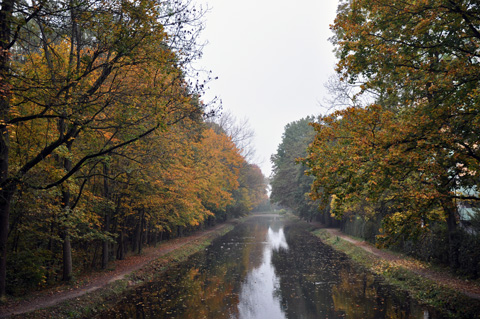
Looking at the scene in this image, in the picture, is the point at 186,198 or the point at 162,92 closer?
the point at 162,92

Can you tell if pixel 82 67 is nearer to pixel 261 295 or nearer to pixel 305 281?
pixel 261 295

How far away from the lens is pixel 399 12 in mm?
7609

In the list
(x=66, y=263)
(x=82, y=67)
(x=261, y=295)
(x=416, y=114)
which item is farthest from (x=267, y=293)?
(x=82, y=67)

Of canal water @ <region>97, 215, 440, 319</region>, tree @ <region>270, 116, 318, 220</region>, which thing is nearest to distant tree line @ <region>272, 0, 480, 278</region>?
canal water @ <region>97, 215, 440, 319</region>

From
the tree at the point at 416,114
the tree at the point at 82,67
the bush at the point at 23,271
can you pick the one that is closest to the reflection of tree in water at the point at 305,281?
the tree at the point at 416,114

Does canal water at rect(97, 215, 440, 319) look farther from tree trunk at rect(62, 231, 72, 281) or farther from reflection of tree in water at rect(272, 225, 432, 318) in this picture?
tree trunk at rect(62, 231, 72, 281)

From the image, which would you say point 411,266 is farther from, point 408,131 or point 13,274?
point 13,274

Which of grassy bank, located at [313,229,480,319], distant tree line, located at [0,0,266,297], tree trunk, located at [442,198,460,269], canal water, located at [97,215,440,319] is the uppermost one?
distant tree line, located at [0,0,266,297]

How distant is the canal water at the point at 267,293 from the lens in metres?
9.83

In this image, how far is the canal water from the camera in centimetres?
983

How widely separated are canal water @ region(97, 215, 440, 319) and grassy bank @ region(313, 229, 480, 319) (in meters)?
0.53

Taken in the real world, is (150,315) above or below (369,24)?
below

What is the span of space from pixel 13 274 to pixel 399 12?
43.7 feet

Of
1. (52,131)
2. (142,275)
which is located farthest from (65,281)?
(52,131)
